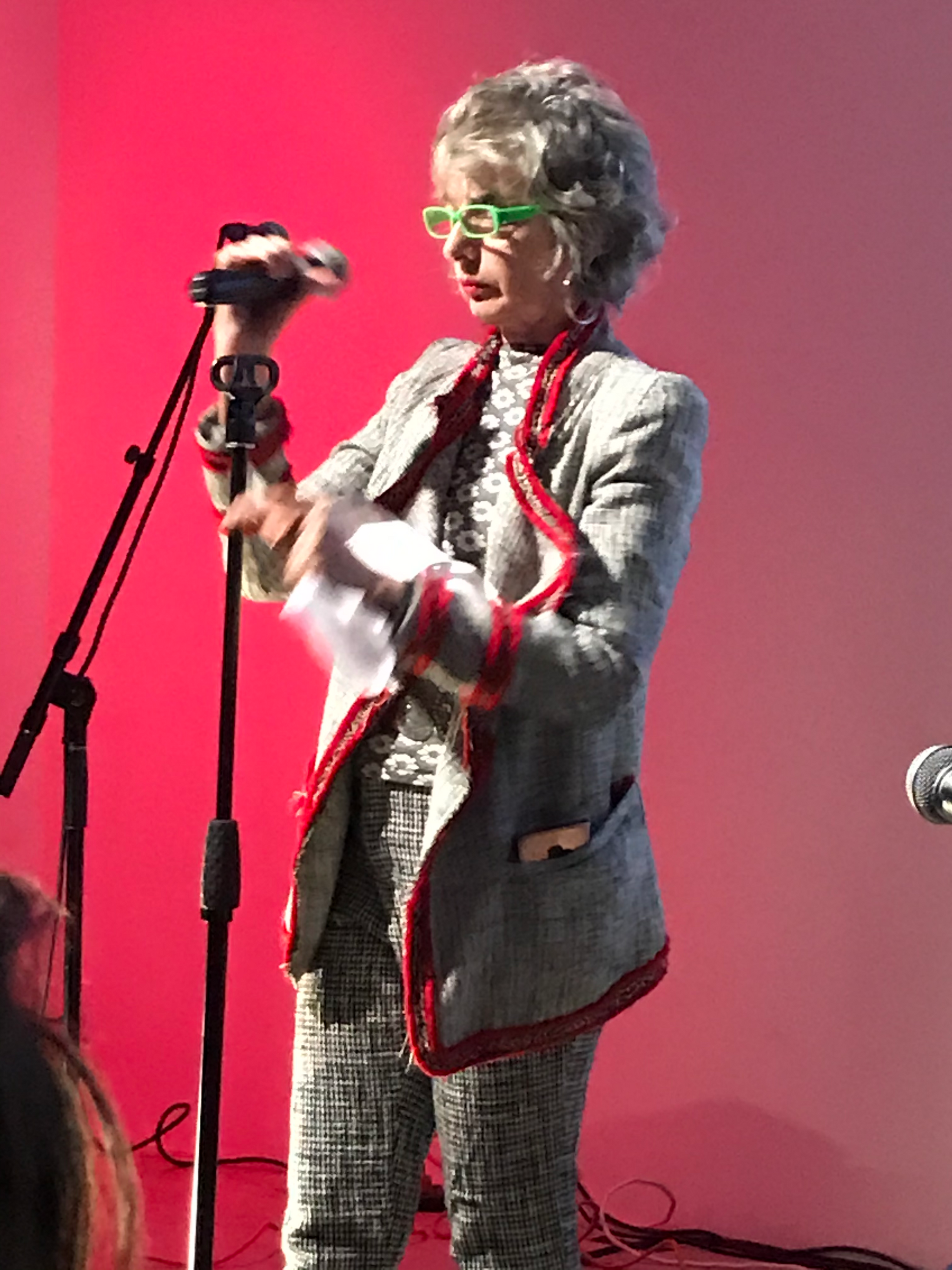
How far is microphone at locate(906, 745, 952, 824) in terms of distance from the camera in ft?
3.60

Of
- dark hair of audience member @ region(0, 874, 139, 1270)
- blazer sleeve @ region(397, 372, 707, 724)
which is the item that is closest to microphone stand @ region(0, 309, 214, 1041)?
blazer sleeve @ region(397, 372, 707, 724)

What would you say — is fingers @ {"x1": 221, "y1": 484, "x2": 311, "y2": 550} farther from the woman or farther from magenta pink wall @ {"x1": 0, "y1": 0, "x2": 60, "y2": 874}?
magenta pink wall @ {"x1": 0, "y1": 0, "x2": 60, "y2": 874}

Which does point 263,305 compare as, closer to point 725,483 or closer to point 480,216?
point 480,216

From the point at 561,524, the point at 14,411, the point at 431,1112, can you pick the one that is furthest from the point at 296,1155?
the point at 14,411

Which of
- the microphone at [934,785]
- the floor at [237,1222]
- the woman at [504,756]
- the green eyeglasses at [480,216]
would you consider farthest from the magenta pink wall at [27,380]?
the microphone at [934,785]

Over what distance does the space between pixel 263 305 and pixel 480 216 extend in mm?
208

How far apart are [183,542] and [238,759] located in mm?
353

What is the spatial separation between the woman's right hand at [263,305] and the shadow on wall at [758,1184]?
1.41 m

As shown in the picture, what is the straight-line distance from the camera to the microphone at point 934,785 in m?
1.10

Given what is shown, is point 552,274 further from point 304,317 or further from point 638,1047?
point 638,1047

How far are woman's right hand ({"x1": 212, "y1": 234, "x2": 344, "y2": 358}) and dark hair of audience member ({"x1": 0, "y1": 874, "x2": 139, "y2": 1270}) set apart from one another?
29.6 inches

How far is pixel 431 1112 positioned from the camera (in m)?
1.43

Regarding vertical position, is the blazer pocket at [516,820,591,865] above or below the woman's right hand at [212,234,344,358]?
below

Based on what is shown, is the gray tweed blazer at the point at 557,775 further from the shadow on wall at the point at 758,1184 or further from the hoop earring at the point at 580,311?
the shadow on wall at the point at 758,1184
